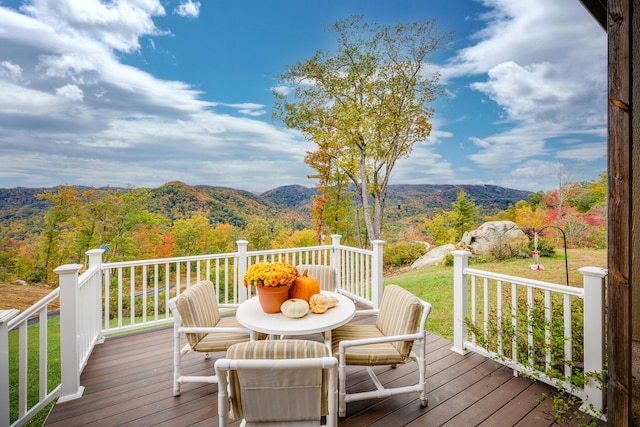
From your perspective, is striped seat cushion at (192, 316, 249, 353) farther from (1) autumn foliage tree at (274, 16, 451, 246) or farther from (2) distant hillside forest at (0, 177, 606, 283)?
(2) distant hillside forest at (0, 177, 606, 283)

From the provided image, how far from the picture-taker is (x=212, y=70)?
9766mm

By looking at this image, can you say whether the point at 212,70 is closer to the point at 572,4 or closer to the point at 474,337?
the point at 572,4

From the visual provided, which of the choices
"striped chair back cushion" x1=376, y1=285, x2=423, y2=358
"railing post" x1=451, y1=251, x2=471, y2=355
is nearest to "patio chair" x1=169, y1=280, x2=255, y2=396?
"striped chair back cushion" x1=376, y1=285, x2=423, y2=358

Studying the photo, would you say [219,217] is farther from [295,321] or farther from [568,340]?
[568,340]

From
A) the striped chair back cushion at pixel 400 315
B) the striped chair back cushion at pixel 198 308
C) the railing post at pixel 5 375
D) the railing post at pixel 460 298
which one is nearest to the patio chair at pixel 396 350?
the striped chair back cushion at pixel 400 315

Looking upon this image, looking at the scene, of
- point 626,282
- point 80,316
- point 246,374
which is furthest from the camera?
point 80,316

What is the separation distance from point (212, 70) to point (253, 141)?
275 cm

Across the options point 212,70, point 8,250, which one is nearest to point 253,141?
point 212,70

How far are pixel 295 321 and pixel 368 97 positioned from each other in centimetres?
806

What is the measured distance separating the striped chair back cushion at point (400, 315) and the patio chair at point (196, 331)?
3.56 ft

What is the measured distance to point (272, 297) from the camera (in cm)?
239

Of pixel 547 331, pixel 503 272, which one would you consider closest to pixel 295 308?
pixel 547 331

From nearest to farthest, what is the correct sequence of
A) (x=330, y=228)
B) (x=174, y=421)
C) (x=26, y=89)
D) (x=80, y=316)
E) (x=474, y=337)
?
(x=174, y=421) < (x=80, y=316) < (x=474, y=337) < (x=26, y=89) < (x=330, y=228)

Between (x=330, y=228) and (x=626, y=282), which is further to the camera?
(x=330, y=228)
